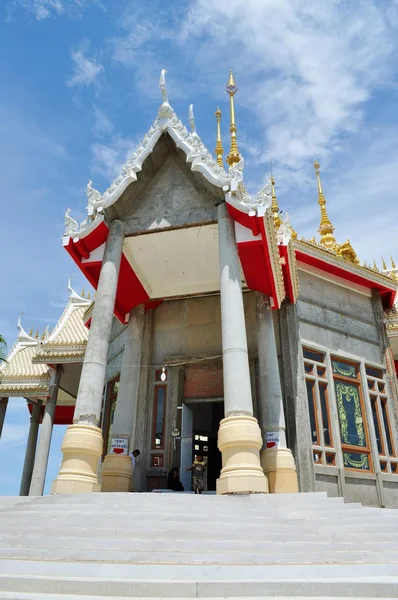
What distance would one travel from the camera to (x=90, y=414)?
27.0 ft

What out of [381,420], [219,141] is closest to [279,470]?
[381,420]

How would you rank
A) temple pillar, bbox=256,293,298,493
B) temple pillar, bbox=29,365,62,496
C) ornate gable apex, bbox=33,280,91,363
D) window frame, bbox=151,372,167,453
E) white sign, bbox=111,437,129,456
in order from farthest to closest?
ornate gable apex, bbox=33,280,91,363
temple pillar, bbox=29,365,62,496
window frame, bbox=151,372,167,453
white sign, bbox=111,437,129,456
temple pillar, bbox=256,293,298,493

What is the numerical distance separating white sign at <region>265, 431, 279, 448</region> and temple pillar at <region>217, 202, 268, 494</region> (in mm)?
2477

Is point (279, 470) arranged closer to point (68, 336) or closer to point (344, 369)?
point (344, 369)

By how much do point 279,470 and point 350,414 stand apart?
3.96 meters

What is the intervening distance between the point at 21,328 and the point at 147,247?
13909 mm

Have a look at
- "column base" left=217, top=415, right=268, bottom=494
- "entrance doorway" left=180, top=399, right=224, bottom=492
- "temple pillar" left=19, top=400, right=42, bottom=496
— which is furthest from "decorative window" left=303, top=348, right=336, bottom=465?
"temple pillar" left=19, top=400, right=42, bottom=496

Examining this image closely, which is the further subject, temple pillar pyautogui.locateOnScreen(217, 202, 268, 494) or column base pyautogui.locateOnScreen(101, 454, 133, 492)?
column base pyautogui.locateOnScreen(101, 454, 133, 492)

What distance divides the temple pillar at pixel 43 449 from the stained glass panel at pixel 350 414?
32.8 feet

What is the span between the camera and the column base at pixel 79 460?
7.55 meters

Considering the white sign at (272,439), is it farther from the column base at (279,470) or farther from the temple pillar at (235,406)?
the temple pillar at (235,406)

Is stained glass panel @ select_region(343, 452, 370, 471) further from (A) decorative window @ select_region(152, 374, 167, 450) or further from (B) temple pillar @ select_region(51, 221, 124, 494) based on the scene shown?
(B) temple pillar @ select_region(51, 221, 124, 494)

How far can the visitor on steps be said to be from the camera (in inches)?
416

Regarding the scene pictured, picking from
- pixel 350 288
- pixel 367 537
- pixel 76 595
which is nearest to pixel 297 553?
pixel 367 537
